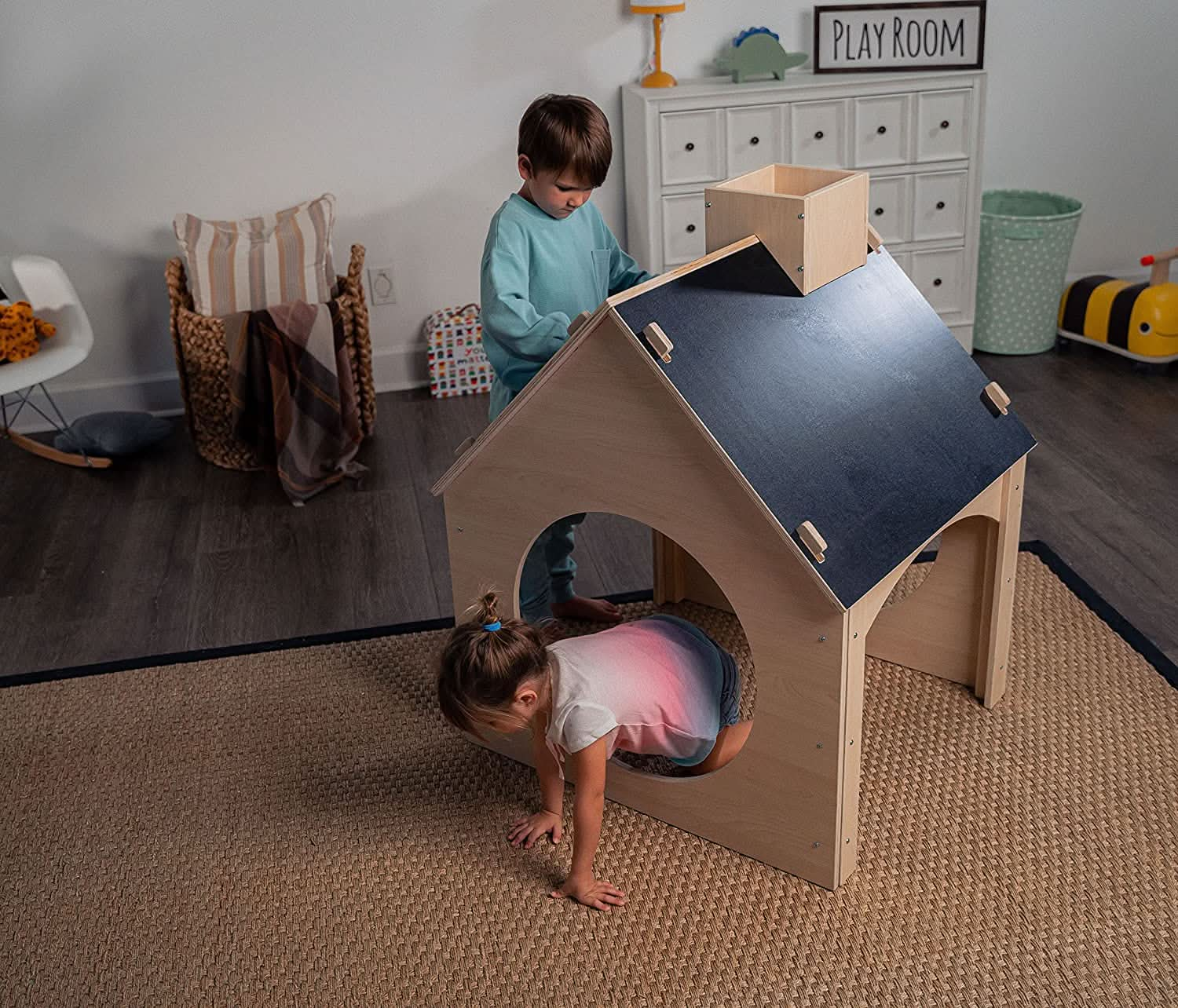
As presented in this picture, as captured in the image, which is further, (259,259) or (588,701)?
(259,259)

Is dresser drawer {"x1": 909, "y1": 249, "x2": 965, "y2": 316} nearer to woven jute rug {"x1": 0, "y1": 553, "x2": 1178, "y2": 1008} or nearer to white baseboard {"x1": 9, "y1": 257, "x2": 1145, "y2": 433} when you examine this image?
white baseboard {"x1": 9, "y1": 257, "x2": 1145, "y2": 433}

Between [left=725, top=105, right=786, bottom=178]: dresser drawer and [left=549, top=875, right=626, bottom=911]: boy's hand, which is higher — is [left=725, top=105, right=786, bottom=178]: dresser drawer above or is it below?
above

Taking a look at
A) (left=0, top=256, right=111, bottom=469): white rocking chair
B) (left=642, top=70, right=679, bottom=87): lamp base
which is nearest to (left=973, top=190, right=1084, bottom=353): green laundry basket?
(left=642, top=70, right=679, bottom=87): lamp base

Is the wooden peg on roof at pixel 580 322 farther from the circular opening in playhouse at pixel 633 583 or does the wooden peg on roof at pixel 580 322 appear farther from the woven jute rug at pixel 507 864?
the woven jute rug at pixel 507 864

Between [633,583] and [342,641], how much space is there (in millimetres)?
611

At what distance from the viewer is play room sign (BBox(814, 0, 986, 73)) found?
11.5 ft

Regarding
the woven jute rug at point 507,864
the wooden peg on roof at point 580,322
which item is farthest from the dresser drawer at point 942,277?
the wooden peg on roof at point 580,322

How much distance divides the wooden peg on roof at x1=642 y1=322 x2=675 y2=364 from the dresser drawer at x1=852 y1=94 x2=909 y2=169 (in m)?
2.23

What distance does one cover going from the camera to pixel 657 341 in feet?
4.95

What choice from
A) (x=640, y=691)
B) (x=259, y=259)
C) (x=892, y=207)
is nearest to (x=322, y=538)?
(x=259, y=259)

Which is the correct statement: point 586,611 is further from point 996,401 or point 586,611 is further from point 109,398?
point 109,398

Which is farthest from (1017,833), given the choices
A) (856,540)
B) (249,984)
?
(249,984)

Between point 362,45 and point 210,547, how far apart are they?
4.93 feet

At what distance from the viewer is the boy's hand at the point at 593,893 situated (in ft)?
5.59
